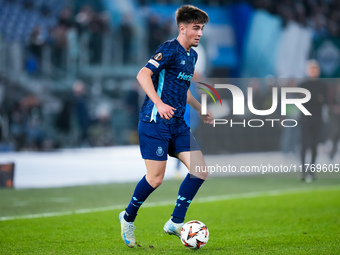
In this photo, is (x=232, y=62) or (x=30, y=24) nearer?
(x=30, y=24)

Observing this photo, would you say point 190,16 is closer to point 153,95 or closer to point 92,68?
point 153,95

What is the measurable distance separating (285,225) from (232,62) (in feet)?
49.1

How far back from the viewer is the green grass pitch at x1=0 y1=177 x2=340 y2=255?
17.9 ft

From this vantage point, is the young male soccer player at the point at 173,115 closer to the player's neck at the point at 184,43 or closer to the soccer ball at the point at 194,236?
the player's neck at the point at 184,43

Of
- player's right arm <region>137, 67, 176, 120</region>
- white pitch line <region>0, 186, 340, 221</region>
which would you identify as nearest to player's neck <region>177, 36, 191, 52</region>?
player's right arm <region>137, 67, 176, 120</region>

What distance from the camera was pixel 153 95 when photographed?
4.95 meters

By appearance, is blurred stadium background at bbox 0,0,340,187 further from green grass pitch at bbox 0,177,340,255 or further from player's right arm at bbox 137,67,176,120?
player's right arm at bbox 137,67,176,120

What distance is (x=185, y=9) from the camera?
207 inches

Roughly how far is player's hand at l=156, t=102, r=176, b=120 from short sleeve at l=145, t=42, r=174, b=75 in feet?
1.15

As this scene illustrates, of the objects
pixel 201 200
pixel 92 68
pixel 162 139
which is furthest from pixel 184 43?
pixel 92 68

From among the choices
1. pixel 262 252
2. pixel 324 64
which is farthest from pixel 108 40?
pixel 262 252

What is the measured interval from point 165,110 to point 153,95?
167mm

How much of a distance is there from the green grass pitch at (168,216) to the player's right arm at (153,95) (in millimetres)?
1162

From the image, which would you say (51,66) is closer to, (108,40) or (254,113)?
(108,40)
